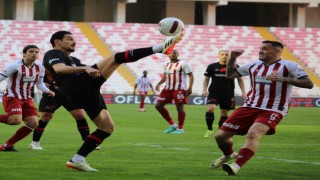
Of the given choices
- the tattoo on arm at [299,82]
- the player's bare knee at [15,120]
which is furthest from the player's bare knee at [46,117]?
the tattoo on arm at [299,82]

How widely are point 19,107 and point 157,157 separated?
2710mm

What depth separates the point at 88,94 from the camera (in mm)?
11078

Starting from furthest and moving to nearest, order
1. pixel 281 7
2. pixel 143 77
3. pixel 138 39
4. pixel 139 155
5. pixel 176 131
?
pixel 281 7 → pixel 138 39 → pixel 143 77 → pixel 176 131 → pixel 139 155

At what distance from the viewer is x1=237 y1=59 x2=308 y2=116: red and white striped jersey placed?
36.6 feet

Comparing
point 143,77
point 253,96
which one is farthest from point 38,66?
point 143,77

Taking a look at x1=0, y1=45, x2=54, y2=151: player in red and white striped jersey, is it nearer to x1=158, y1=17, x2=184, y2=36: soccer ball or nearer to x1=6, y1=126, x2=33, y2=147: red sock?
x1=6, y1=126, x2=33, y2=147: red sock

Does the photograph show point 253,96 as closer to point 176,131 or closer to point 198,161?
point 198,161

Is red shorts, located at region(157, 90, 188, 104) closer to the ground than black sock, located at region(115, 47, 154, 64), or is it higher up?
closer to the ground

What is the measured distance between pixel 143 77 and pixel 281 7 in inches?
908

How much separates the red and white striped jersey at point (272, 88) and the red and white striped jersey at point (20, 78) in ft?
15.6

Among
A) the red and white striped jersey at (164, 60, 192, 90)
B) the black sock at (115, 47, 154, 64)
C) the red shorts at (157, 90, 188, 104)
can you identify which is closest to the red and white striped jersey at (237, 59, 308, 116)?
the black sock at (115, 47, 154, 64)

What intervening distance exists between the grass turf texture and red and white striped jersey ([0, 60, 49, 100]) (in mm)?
1034

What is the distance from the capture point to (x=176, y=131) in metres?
21.6

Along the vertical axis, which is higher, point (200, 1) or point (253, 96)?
point (200, 1)
